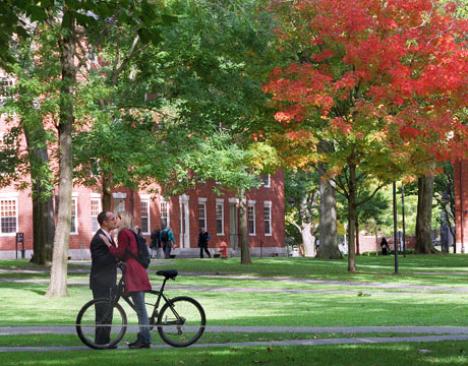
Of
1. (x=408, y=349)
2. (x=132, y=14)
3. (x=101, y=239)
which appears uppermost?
(x=132, y=14)

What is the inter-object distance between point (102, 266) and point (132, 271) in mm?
559

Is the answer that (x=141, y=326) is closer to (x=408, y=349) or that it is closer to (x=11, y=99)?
(x=408, y=349)

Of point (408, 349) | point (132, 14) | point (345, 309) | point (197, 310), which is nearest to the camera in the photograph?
point (132, 14)

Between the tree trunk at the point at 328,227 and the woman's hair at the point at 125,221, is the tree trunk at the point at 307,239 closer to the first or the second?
the tree trunk at the point at 328,227

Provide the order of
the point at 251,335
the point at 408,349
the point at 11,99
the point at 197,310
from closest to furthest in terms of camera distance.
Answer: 1. the point at 408,349
2. the point at 197,310
3. the point at 251,335
4. the point at 11,99

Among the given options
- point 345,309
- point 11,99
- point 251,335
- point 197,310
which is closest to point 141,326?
point 197,310

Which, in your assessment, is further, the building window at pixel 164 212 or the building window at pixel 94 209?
the building window at pixel 164 212

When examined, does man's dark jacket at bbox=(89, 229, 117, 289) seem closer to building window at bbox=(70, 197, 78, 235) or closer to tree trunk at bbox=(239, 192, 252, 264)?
tree trunk at bbox=(239, 192, 252, 264)

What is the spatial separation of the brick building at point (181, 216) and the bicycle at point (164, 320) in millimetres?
37419

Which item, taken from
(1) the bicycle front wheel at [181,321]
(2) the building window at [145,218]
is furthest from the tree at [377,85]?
(2) the building window at [145,218]

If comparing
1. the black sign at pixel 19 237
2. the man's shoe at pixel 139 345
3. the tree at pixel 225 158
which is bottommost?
the man's shoe at pixel 139 345

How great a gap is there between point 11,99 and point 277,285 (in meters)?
8.74

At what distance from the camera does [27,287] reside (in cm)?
3166

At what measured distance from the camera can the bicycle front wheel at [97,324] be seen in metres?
14.6
